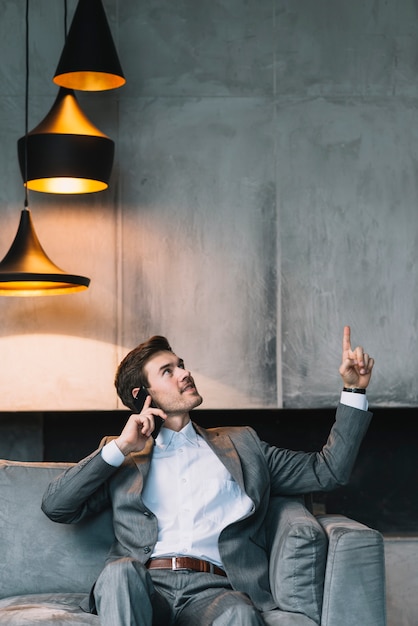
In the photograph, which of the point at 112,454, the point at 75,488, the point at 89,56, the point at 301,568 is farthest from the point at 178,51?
the point at 301,568

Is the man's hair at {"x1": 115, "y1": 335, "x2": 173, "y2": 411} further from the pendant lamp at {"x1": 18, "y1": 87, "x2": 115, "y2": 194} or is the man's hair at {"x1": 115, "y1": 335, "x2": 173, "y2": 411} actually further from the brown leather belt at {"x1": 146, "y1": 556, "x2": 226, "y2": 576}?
the pendant lamp at {"x1": 18, "y1": 87, "x2": 115, "y2": 194}

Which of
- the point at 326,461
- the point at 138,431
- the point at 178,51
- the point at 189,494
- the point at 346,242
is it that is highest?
the point at 178,51

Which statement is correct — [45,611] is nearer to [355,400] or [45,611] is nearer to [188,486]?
[188,486]

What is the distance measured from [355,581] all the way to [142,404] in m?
1.02

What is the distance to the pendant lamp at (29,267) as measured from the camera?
3648 mm

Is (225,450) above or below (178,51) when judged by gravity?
below

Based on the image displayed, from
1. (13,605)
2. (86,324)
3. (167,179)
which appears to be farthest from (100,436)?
(13,605)

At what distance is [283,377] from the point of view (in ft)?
14.3

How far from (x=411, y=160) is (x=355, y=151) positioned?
10.3 inches

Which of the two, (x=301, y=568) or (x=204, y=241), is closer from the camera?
(x=301, y=568)

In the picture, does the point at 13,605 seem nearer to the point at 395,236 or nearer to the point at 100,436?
the point at 100,436

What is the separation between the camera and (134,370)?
358 centimetres

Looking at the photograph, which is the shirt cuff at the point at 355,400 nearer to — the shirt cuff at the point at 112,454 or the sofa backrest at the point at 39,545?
the shirt cuff at the point at 112,454

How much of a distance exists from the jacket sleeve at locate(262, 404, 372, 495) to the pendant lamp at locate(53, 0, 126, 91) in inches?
64.1
